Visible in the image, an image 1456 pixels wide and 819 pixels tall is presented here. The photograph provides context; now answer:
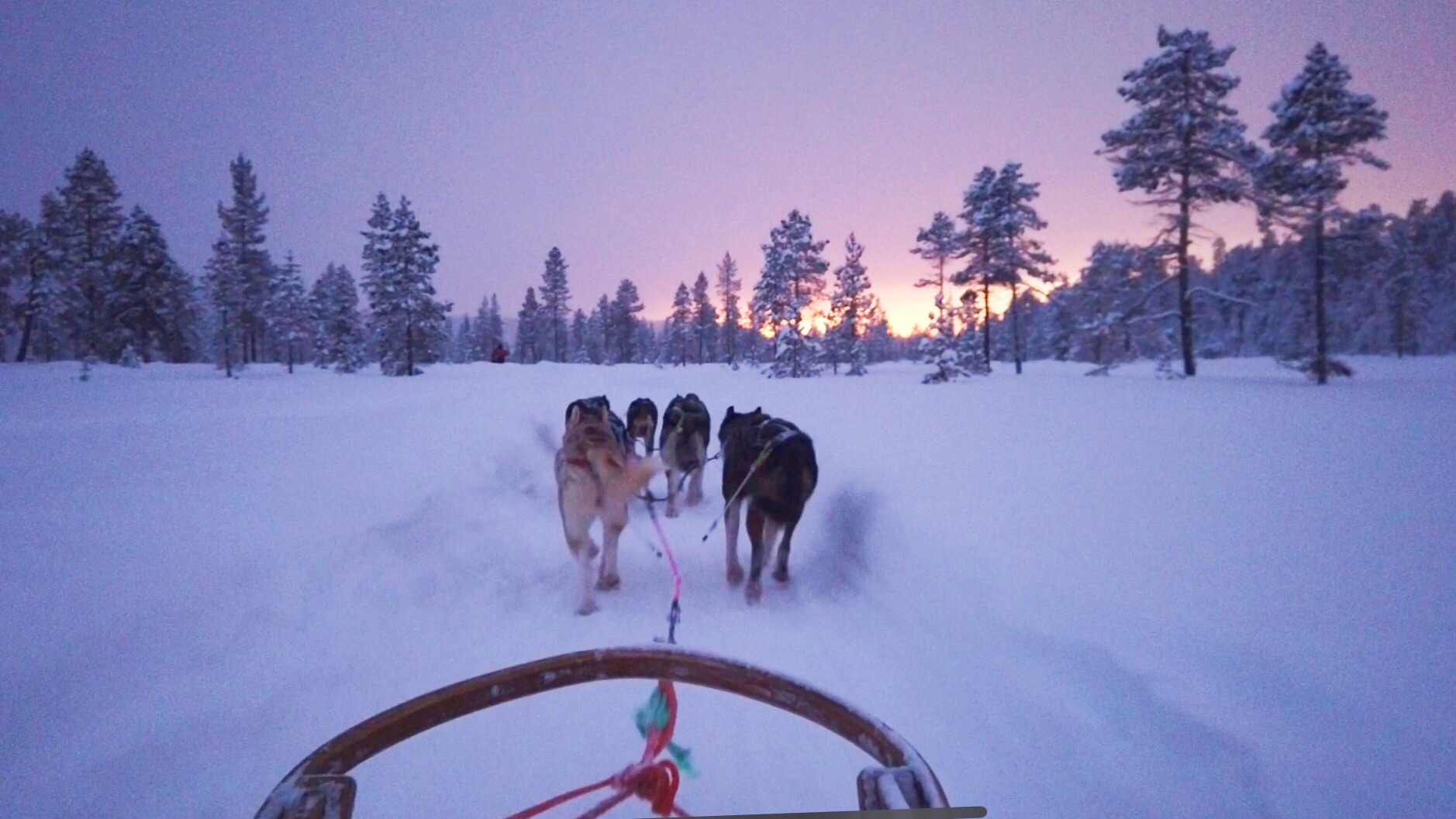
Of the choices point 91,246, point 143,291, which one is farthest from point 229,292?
point 91,246

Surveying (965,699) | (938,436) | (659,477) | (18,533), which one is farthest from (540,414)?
(965,699)

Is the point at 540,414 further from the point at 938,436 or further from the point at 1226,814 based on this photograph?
the point at 1226,814

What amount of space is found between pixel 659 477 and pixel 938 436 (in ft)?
15.5

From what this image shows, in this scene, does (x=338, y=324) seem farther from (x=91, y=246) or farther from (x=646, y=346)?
(x=646, y=346)

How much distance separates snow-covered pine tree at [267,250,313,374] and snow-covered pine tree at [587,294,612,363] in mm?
35916

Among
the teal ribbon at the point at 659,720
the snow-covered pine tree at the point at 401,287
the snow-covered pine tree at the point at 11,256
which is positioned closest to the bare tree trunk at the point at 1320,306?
the teal ribbon at the point at 659,720

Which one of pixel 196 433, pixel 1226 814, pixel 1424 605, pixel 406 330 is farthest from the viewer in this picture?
pixel 406 330

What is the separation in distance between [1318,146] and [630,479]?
25.6 meters

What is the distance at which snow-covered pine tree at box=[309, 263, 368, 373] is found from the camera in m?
49.0

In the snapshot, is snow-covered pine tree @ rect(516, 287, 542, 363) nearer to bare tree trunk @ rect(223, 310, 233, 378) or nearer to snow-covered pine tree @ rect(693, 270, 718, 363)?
snow-covered pine tree @ rect(693, 270, 718, 363)

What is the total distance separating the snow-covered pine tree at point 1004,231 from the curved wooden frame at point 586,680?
36.8m

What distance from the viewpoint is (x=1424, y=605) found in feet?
10.6

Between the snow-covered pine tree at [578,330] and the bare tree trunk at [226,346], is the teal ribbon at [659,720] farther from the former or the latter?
the snow-covered pine tree at [578,330]

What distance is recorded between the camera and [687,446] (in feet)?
26.6
